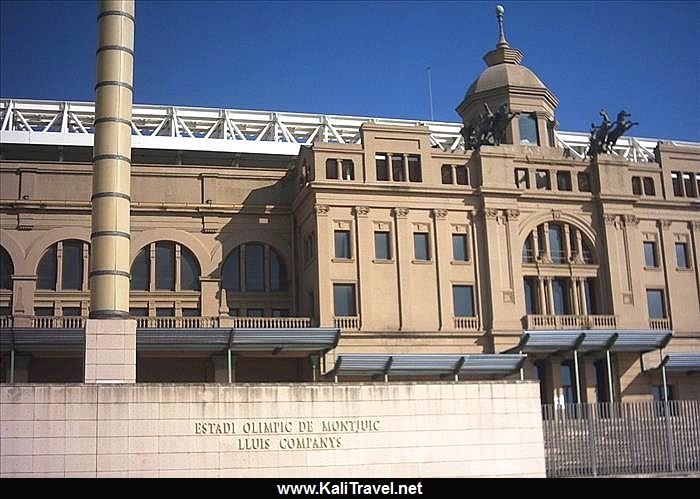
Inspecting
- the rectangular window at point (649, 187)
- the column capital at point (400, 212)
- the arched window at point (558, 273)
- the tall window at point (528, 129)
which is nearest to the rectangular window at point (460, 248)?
the column capital at point (400, 212)

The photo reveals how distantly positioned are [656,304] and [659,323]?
1.38 meters

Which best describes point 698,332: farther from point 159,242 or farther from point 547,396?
point 159,242

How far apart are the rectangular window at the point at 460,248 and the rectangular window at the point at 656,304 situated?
39.2 ft

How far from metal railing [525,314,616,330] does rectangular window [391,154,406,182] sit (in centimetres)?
1086

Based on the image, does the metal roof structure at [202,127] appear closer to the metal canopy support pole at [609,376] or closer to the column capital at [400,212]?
the column capital at [400,212]

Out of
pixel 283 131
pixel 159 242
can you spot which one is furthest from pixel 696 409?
pixel 283 131

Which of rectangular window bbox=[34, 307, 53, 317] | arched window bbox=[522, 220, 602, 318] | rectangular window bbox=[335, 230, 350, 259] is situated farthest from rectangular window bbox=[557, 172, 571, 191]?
rectangular window bbox=[34, 307, 53, 317]

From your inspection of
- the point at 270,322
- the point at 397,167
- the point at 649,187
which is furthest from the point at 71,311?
the point at 649,187

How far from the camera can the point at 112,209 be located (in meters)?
31.3

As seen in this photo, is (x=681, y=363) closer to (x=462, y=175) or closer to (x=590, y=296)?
(x=590, y=296)

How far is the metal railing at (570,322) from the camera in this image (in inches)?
2203

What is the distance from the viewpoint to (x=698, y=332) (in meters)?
59.3

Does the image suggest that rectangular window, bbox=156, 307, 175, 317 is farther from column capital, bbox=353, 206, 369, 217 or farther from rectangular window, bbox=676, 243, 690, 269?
rectangular window, bbox=676, 243, 690, 269

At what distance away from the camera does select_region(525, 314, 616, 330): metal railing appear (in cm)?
5597
